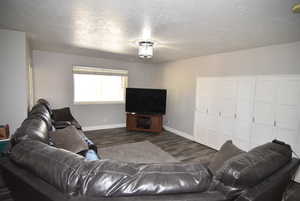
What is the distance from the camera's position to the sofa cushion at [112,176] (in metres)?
0.84

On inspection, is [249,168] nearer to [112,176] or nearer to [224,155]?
[224,155]

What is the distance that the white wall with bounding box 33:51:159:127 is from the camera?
4.27 meters

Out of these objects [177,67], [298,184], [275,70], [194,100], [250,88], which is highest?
[177,67]

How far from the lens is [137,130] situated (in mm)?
5230

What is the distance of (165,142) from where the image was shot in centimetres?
433

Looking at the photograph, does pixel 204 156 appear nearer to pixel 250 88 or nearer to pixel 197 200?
pixel 250 88

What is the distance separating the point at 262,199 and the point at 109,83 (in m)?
5.01

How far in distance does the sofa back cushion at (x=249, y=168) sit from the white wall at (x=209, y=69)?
226 cm

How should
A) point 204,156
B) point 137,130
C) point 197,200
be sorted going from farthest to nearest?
point 137,130 < point 204,156 < point 197,200

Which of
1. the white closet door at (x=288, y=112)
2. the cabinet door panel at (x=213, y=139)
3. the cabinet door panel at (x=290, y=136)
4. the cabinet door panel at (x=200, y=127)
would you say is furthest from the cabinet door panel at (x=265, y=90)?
the cabinet door panel at (x=200, y=127)

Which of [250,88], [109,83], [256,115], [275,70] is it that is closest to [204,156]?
[256,115]

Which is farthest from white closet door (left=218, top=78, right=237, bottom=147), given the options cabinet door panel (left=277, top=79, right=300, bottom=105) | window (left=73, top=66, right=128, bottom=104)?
window (left=73, top=66, right=128, bottom=104)

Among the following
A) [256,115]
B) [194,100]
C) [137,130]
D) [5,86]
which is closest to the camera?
[5,86]

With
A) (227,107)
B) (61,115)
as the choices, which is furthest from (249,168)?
(61,115)
